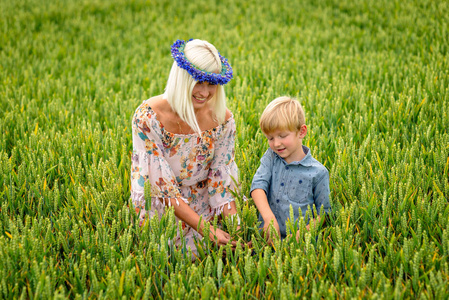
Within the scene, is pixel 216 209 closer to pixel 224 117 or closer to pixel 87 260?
pixel 224 117

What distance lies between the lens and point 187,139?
7.31 ft

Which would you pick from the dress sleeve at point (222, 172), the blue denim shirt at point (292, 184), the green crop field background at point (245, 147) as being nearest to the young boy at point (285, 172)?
the blue denim shirt at point (292, 184)

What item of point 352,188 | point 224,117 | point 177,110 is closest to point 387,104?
point 352,188

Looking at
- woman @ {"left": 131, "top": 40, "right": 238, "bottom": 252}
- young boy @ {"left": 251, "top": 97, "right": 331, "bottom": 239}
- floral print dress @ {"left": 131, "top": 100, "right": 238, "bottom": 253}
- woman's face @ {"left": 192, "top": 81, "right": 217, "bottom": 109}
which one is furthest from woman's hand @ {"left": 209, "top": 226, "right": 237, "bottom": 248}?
woman's face @ {"left": 192, "top": 81, "right": 217, "bottom": 109}

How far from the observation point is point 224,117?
2.29m

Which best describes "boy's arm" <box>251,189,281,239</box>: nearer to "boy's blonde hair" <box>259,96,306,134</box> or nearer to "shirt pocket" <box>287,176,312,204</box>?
"shirt pocket" <box>287,176,312,204</box>

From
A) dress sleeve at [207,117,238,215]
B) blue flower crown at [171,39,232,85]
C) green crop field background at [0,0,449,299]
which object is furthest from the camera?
dress sleeve at [207,117,238,215]

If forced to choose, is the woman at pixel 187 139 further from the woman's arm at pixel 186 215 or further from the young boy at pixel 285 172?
the young boy at pixel 285 172

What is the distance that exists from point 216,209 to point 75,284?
35.9 inches

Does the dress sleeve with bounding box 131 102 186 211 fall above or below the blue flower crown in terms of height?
below

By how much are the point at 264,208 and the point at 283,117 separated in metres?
0.49

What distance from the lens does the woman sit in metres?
2.08

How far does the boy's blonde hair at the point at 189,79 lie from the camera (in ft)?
6.72

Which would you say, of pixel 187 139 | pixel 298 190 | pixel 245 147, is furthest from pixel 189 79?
pixel 245 147
